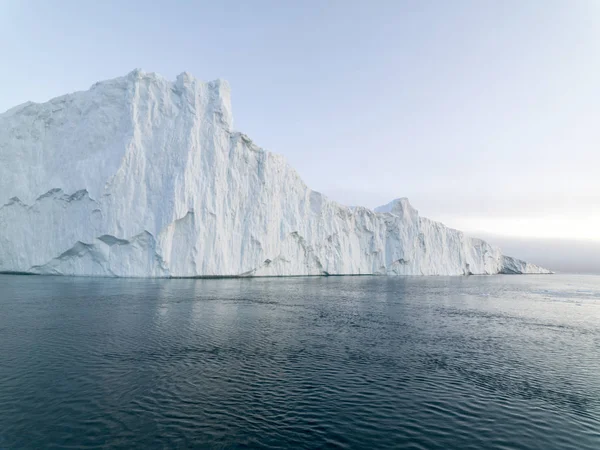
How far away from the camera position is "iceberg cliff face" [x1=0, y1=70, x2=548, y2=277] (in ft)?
146

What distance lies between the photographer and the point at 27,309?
22.2 metres

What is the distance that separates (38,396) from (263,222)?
143 feet

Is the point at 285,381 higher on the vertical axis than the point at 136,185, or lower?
lower

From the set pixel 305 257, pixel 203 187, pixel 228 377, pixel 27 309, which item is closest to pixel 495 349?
pixel 228 377

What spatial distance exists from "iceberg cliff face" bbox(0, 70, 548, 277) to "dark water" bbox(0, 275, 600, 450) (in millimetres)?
21573

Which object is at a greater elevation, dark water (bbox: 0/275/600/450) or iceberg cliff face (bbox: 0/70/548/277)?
iceberg cliff face (bbox: 0/70/548/277)

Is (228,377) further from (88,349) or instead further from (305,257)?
(305,257)

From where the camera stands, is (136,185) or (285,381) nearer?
(285,381)

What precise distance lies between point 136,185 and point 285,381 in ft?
131

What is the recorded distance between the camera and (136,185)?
149ft

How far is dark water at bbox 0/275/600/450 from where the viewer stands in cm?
873

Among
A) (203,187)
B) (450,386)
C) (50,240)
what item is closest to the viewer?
(450,386)

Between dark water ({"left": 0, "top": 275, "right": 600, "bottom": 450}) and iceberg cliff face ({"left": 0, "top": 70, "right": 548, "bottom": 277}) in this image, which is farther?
iceberg cliff face ({"left": 0, "top": 70, "right": 548, "bottom": 277})

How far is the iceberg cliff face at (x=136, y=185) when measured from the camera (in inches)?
1752
